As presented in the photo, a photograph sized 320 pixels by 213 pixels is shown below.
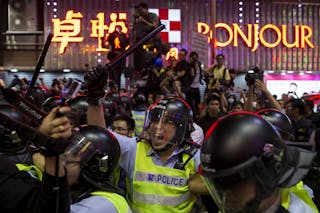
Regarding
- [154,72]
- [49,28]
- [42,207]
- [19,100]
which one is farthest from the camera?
[49,28]

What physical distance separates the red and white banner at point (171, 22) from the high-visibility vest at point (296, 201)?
13.8m

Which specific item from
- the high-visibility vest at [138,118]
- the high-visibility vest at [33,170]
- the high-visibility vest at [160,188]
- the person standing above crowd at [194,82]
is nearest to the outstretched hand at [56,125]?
the high-visibility vest at [33,170]

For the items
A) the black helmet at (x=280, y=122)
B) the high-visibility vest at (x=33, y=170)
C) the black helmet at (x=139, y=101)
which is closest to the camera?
the high-visibility vest at (x=33, y=170)

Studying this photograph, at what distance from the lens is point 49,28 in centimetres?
1659

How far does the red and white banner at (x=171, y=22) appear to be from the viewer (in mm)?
16103

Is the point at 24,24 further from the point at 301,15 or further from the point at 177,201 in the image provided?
the point at 177,201

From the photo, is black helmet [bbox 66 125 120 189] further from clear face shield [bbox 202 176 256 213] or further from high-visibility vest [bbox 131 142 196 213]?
clear face shield [bbox 202 176 256 213]

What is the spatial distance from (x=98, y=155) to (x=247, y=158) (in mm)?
1219

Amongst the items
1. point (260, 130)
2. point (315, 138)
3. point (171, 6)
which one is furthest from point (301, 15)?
point (260, 130)

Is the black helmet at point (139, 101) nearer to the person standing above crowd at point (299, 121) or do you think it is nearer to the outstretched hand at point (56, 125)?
the person standing above crowd at point (299, 121)

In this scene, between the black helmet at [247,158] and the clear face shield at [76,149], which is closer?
the black helmet at [247,158]

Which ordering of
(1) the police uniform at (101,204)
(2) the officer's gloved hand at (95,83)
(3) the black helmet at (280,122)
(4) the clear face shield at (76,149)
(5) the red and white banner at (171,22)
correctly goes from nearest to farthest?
1. (4) the clear face shield at (76,149)
2. (1) the police uniform at (101,204)
3. (2) the officer's gloved hand at (95,83)
4. (3) the black helmet at (280,122)
5. (5) the red and white banner at (171,22)

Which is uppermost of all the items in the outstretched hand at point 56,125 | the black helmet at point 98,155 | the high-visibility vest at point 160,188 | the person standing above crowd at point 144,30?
the person standing above crowd at point 144,30

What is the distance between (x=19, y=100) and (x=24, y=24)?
646 inches
